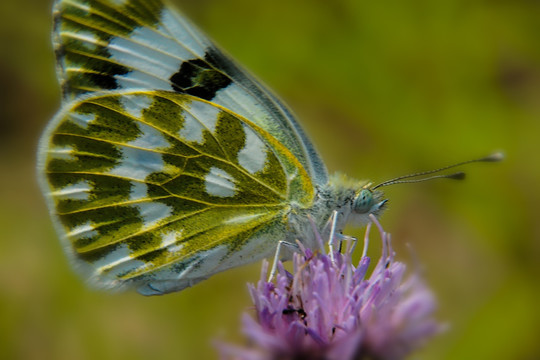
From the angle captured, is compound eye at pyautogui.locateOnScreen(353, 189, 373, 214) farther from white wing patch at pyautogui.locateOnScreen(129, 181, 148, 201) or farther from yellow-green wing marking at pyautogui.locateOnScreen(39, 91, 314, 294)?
white wing patch at pyautogui.locateOnScreen(129, 181, 148, 201)

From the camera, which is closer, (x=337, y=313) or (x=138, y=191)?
(x=337, y=313)

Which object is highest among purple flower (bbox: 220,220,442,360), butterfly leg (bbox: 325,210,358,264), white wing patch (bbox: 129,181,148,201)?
white wing patch (bbox: 129,181,148,201)

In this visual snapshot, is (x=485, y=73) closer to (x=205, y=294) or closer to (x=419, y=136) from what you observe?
(x=419, y=136)

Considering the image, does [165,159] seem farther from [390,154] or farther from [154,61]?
[390,154]

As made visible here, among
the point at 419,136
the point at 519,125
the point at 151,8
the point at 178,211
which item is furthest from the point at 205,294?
the point at 519,125

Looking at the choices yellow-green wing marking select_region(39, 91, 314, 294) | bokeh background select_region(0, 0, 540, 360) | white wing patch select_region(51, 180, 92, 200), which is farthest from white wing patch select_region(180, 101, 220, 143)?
bokeh background select_region(0, 0, 540, 360)

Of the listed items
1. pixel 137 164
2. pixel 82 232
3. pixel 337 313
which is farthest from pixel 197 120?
pixel 337 313

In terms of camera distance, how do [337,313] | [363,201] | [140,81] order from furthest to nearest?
1. [140,81]
2. [363,201]
3. [337,313]
